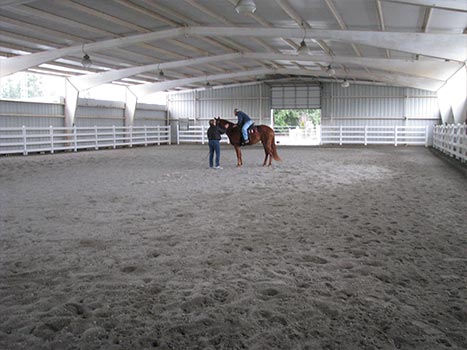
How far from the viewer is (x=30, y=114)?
792 inches

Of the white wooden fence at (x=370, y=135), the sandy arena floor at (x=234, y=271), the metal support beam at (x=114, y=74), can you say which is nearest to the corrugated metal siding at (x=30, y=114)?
the metal support beam at (x=114, y=74)

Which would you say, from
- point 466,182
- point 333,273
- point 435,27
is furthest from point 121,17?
point 333,273

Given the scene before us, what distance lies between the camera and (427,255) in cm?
414

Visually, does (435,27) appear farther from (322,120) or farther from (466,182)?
(322,120)

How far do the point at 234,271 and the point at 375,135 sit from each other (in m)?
27.2

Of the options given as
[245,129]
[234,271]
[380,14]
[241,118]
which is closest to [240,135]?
[245,129]

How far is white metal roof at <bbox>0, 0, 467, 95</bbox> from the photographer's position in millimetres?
11641

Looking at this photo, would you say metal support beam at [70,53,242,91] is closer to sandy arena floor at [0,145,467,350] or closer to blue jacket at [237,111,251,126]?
blue jacket at [237,111,251,126]

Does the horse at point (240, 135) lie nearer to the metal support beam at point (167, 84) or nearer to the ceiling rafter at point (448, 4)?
the ceiling rafter at point (448, 4)

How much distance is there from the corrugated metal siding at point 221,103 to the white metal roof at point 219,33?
11.2m

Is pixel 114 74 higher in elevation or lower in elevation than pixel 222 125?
higher

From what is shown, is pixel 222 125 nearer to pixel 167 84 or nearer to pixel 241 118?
pixel 241 118

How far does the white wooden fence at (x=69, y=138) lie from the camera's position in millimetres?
18656

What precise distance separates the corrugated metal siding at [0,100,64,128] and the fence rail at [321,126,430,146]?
16.8 metres
